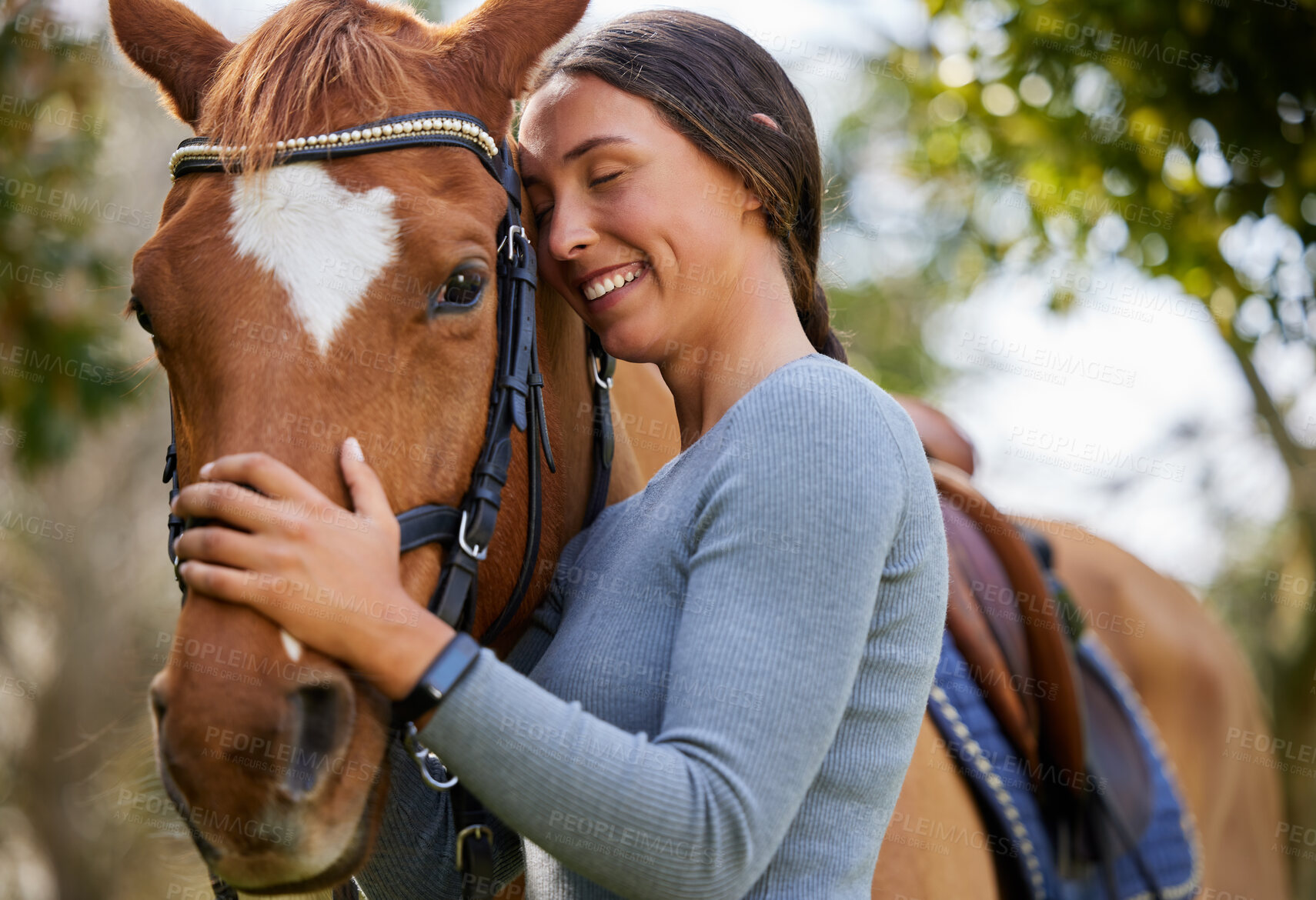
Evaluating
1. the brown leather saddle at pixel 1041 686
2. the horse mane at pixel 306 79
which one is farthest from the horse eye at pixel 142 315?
the brown leather saddle at pixel 1041 686

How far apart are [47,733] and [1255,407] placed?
10.4 meters

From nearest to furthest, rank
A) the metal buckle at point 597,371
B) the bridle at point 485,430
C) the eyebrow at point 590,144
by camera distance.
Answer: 1. the bridle at point 485,430
2. the eyebrow at point 590,144
3. the metal buckle at point 597,371

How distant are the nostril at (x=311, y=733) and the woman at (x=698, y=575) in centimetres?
6

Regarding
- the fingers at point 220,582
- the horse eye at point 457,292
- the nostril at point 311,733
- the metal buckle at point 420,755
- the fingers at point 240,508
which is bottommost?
the metal buckle at point 420,755

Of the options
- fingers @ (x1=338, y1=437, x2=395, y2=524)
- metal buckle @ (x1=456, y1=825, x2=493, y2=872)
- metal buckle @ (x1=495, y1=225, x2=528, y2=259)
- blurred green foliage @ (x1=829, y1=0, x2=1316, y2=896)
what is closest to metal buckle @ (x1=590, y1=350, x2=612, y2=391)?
metal buckle @ (x1=495, y1=225, x2=528, y2=259)

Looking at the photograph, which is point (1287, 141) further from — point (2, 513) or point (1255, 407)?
point (2, 513)

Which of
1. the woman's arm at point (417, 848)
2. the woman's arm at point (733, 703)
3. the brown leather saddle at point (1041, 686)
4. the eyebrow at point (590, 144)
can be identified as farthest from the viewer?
the brown leather saddle at point (1041, 686)

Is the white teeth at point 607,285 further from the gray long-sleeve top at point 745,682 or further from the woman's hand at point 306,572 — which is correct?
the woman's hand at point 306,572

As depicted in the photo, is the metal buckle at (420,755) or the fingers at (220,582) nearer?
the fingers at (220,582)

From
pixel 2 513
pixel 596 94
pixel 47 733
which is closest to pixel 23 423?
pixel 596 94

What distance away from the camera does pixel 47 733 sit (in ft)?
31.1

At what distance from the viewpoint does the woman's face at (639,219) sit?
4.71ft

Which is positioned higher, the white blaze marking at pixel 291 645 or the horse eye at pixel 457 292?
the horse eye at pixel 457 292

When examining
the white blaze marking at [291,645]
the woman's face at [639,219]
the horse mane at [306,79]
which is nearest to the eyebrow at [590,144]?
the woman's face at [639,219]
